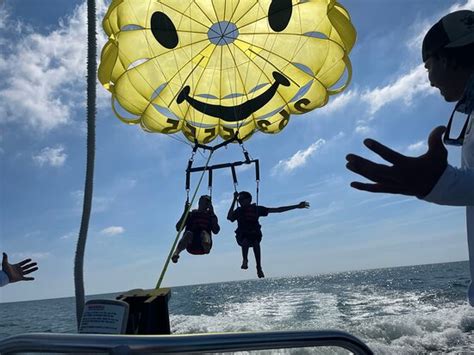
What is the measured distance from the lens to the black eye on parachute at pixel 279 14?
6891 millimetres

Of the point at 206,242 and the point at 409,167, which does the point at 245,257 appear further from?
the point at 409,167

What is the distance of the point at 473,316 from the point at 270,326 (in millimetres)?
7325

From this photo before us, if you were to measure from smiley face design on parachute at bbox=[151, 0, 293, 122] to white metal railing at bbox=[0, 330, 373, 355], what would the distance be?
644 cm

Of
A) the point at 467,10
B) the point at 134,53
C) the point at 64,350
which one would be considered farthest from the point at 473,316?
the point at 64,350

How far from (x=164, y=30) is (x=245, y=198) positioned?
3171mm

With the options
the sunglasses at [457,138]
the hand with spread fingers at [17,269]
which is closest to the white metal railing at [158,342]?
the sunglasses at [457,138]

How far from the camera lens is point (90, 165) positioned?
8.24ft

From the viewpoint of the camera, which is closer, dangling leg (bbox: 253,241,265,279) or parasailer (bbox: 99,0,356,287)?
parasailer (bbox: 99,0,356,287)

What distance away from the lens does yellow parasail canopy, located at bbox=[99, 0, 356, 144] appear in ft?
22.3

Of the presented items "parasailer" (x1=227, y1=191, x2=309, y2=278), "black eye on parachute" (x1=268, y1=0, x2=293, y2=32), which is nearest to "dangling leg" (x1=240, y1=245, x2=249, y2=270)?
"parasailer" (x1=227, y1=191, x2=309, y2=278)

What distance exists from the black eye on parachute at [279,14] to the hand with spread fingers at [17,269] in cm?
536

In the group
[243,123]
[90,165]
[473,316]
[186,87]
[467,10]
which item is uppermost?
[186,87]

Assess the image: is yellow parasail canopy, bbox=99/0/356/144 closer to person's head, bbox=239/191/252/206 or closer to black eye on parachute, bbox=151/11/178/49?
black eye on parachute, bbox=151/11/178/49

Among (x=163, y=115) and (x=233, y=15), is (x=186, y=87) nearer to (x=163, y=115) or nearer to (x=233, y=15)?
(x=163, y=115)
